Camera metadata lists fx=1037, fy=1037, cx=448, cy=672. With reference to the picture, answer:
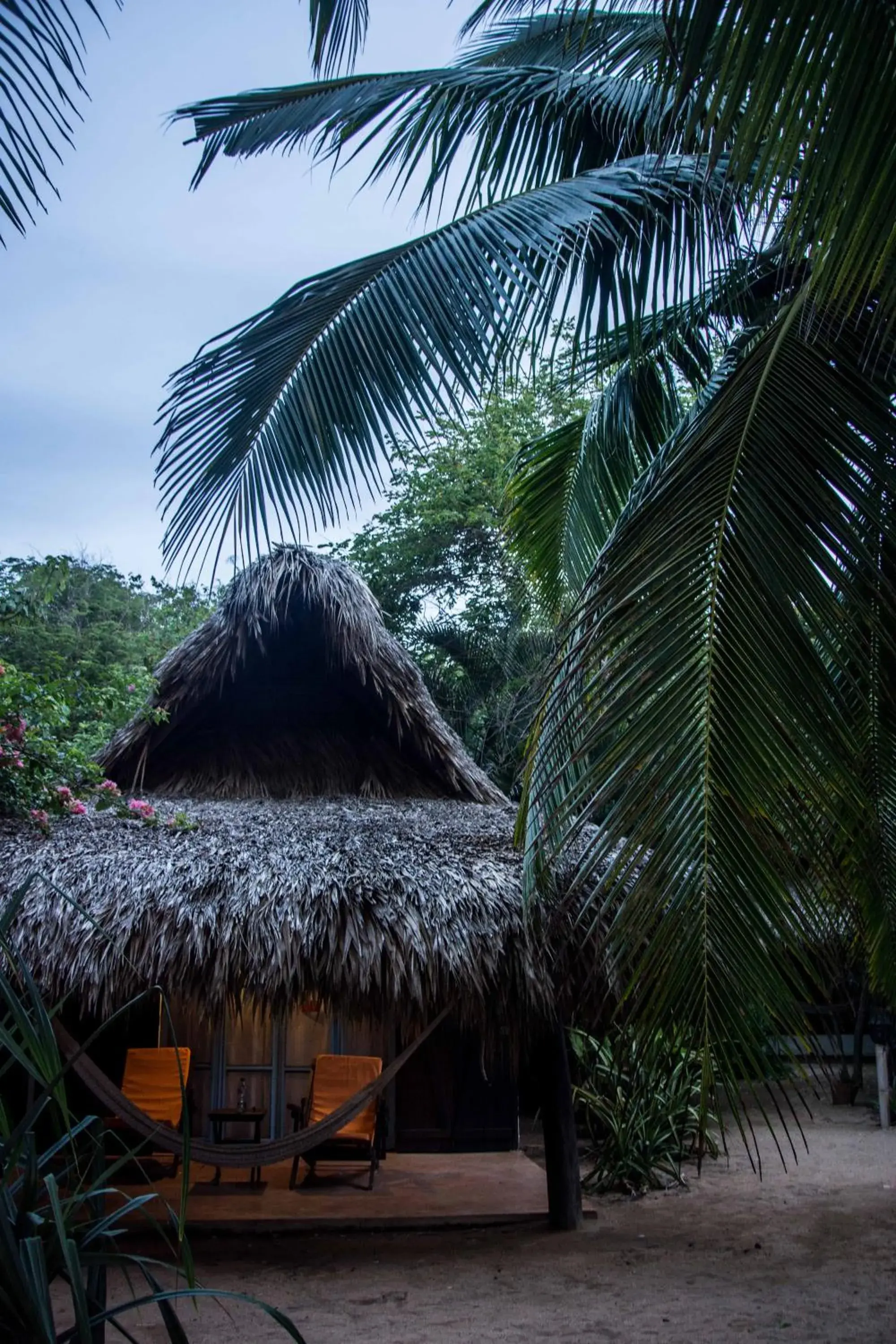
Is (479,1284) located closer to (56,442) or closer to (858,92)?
(858,92)

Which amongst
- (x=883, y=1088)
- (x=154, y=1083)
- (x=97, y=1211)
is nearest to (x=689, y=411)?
(x=97, y=1211)

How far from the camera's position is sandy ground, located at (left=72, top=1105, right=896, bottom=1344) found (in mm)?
3854

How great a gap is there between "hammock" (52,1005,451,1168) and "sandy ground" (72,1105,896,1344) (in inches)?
21.2

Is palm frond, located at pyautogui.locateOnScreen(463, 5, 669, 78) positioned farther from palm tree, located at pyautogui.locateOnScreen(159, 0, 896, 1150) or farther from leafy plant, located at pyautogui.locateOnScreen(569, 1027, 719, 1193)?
leafy plant, located at pyautogui.locateOnScreen(569, 1027, 719, 1193)

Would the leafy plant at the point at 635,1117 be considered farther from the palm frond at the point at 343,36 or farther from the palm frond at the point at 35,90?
the palm frond at the point at 35,90

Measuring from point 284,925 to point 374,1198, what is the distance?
2.30 metres

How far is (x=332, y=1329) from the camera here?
3867 mm

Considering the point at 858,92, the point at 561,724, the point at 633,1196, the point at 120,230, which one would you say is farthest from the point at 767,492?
the point at 633,1196

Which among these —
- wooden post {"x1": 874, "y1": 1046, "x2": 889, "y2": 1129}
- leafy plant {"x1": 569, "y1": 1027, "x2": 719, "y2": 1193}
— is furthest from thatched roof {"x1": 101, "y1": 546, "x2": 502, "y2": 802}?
wooden post {"x1": 874, "y1": 1046, "x2": 889, "y2": 1129}

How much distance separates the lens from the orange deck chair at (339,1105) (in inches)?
237

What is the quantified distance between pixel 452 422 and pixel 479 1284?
372 cm

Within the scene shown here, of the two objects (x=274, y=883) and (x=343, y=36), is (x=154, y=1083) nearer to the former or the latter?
(x=274, y=883)

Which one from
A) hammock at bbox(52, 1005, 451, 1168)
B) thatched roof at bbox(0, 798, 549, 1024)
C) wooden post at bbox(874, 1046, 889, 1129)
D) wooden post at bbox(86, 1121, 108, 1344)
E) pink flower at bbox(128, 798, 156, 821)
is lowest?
wooden post at bbox(874, 1046, 889, 1129)

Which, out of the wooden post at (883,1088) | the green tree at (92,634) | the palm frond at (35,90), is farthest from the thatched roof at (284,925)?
the wooden post at (883,1088)
